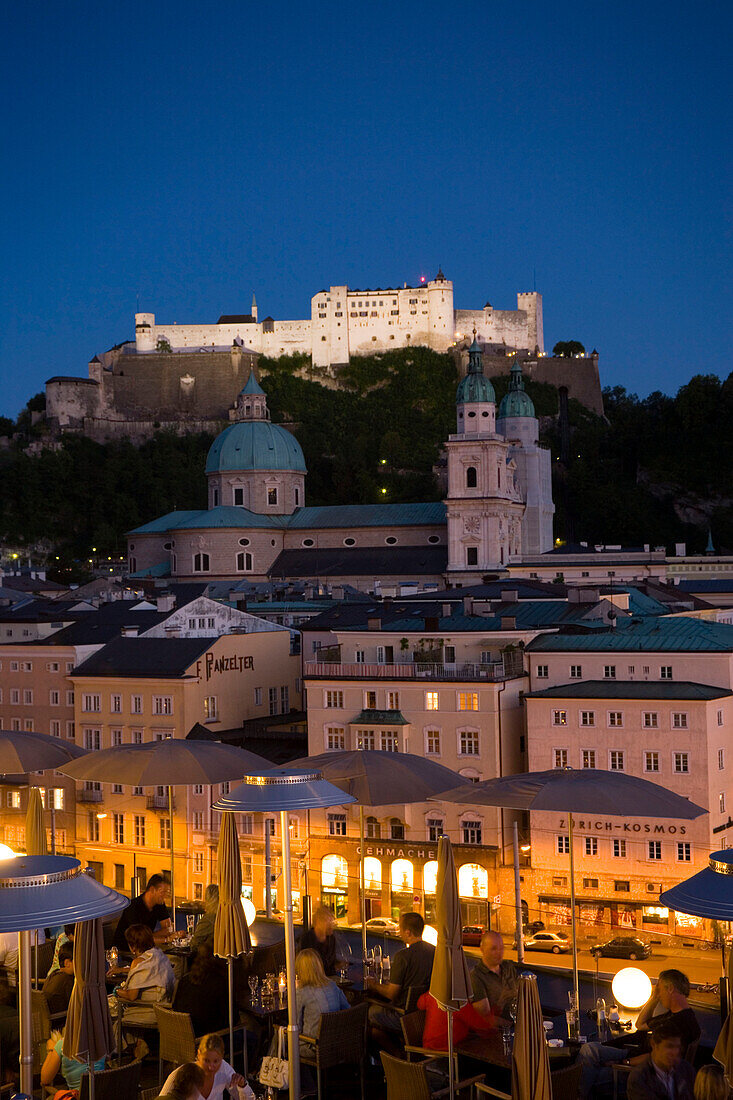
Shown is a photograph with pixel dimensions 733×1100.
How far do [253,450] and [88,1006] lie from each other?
73912 mm

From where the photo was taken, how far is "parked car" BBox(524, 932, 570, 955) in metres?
20.9

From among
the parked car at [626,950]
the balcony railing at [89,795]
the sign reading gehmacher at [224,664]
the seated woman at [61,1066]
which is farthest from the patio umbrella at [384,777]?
the sign reading gehmacher at [224,664]

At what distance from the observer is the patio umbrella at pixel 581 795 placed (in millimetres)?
12359

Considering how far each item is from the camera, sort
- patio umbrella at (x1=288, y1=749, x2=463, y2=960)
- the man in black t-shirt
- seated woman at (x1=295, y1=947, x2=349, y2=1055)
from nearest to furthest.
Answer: seated woman at (x1=295, y1=947, x2=349, y2=1055)
the man in black t-shirt
patio umbrella at (x1=288, y1=749, x2=463, y2=960)

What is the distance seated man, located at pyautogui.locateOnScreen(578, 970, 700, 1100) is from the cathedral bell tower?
2232 inches

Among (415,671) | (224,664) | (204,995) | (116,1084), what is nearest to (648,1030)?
(204,995)

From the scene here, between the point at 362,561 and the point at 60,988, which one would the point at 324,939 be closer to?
the point at 60,988

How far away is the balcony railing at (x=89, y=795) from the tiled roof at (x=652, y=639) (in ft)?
34.0

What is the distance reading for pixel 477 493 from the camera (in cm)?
6781

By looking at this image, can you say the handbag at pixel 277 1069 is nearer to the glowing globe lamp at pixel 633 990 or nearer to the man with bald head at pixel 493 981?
the man with bald head at pixel 493 981

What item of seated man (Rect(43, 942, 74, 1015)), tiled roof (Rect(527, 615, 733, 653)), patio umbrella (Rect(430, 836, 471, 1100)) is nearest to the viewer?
patio umbrella (Rect(430, 836, 471, 1100))

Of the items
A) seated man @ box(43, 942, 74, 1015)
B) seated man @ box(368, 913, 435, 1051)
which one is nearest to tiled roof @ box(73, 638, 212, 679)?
seated man @ box(43, 942, 74, 1015)

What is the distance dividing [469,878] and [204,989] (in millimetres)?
17726

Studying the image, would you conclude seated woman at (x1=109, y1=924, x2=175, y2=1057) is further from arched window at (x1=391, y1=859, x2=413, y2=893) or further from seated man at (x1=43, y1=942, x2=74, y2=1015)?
arched window at (x1=391, y1=859, x2=413, y2=893)
